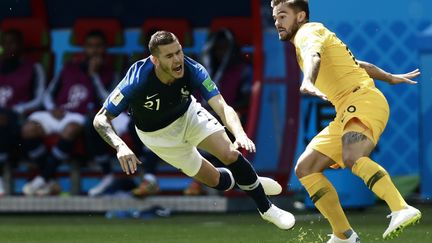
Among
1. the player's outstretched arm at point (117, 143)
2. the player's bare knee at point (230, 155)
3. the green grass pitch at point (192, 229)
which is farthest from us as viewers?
the green grass pitch at point (192, 229)

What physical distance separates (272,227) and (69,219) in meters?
2.76

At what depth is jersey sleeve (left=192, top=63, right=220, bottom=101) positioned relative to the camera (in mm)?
10125

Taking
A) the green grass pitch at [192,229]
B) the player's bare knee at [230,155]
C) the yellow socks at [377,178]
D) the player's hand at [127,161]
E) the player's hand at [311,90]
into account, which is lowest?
the green grass pitch at [192,229]

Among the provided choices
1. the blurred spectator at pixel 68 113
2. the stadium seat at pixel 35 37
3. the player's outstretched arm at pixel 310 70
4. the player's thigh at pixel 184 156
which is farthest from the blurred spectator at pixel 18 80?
the player's outstretched arm at pixel 310 70

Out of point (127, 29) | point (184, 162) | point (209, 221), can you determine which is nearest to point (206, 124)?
point (184, 162)

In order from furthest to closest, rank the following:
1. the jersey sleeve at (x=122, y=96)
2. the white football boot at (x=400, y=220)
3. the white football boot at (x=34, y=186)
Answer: the white football boot at (x=34, y=186), the jersey sleeve at (x=122, y=96), the white football boot at (x=400, y=220)

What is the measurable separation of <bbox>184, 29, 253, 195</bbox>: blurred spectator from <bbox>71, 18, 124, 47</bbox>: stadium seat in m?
1.58

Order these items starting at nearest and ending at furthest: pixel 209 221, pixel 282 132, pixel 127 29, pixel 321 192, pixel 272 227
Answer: pixel 321 192 < pixel 272 227 < pixel 209 221 < pixel 282 132 < pixel 127 29

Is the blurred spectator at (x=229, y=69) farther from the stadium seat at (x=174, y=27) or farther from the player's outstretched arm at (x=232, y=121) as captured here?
the player's outstretched arm at (x=232, y=121)

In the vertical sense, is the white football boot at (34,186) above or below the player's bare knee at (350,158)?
below

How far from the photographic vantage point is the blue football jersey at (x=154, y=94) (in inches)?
399

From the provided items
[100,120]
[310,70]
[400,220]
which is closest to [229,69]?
[100,120]

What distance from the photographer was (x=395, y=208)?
8977 millimetres

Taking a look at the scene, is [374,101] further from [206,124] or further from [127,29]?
[127,29]
